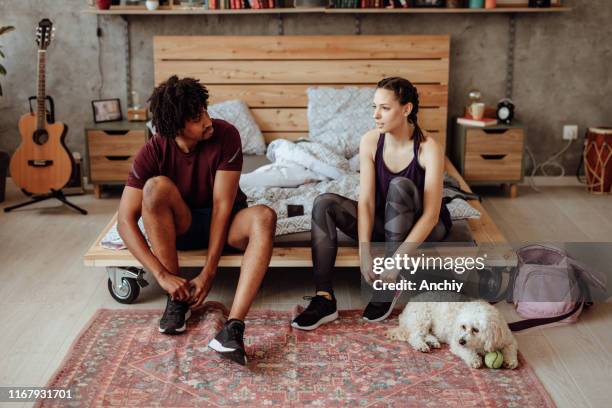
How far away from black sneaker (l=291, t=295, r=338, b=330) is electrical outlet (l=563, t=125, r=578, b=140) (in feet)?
8.47

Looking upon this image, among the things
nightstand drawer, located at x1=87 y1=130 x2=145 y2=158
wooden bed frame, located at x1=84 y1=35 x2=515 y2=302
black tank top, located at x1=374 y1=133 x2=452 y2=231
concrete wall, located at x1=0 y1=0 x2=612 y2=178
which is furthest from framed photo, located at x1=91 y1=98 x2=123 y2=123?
black tank top, located at x1=374 y1=133 x2=452 y2=231

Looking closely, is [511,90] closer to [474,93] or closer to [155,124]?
[474,93]

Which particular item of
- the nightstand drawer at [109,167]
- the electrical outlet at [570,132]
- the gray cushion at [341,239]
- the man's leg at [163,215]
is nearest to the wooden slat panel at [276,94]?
the nightstand drawer at [109,167]

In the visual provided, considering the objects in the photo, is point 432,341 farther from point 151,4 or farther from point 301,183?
point 151,4

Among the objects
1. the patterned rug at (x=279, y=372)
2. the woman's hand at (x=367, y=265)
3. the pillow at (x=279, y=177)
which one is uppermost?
the pillow at (x=279, y=177)

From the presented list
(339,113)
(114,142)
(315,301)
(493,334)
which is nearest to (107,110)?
(114,142)

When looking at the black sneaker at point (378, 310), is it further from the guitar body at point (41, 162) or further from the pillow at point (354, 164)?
the guitar body at point (41, 162)

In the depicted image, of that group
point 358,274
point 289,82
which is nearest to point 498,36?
point 289,82

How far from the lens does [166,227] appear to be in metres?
2.80

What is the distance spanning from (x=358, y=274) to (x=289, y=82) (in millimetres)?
1700

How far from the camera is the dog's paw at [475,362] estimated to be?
8.23 feet

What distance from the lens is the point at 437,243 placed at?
9.89ft

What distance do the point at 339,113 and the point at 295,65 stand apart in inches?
16.6

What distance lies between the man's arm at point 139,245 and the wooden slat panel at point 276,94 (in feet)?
6.44
